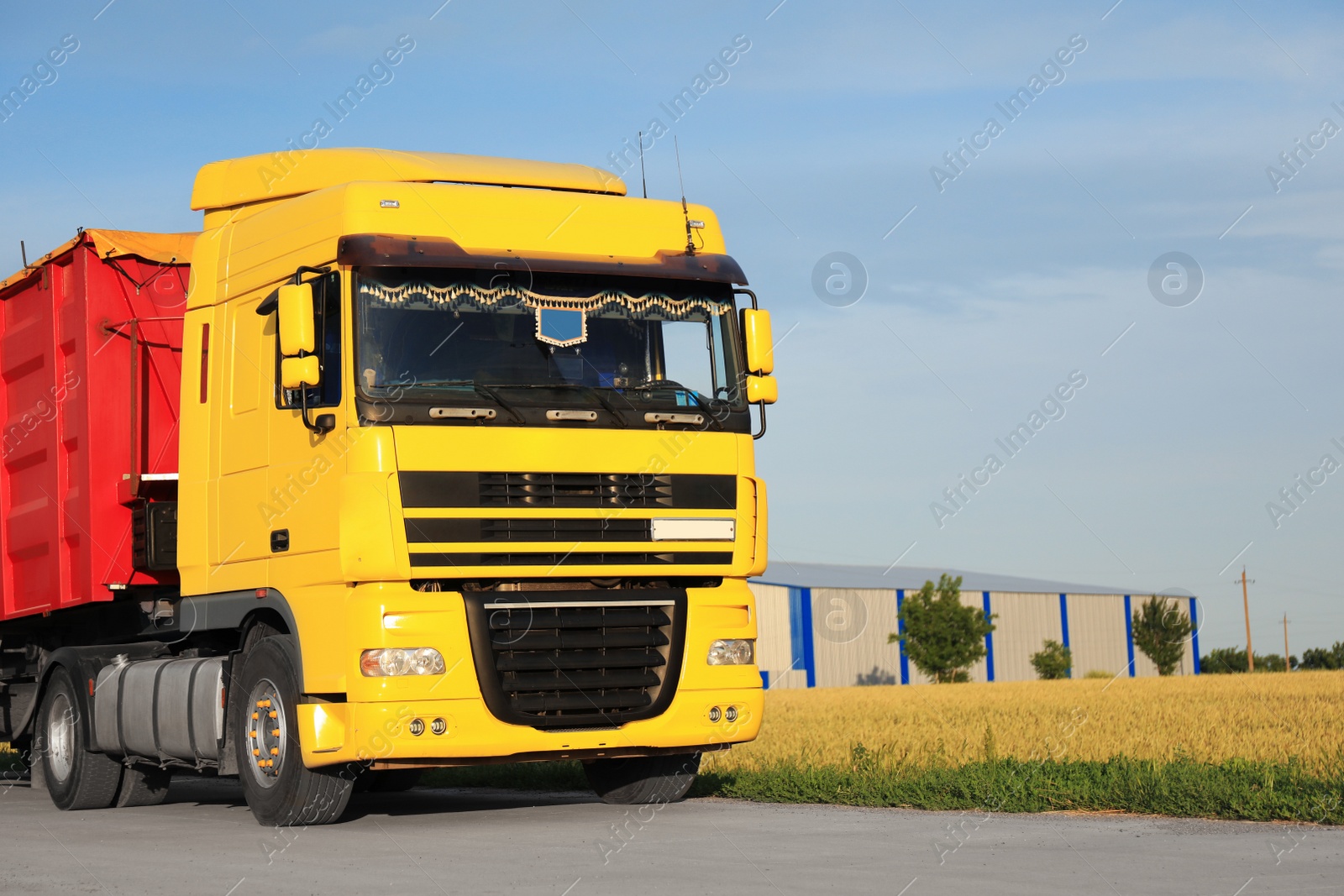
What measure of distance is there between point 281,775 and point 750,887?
3973 mm

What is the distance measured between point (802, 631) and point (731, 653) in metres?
61.0

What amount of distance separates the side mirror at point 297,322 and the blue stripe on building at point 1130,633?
75.0 meters

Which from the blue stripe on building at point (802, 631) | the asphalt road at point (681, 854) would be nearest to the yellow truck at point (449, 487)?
the asphalt road at point (681, 854)

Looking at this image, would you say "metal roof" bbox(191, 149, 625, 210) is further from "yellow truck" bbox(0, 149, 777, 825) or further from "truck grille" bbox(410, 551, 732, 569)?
"truck grille" bbox(410, 551, 732, 569)

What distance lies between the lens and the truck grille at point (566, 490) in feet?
29.6

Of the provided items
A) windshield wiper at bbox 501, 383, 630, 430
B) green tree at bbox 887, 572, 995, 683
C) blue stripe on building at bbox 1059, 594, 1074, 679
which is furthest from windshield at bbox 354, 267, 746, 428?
blue stripe on building at bbox 1059, 594, 1074, 679

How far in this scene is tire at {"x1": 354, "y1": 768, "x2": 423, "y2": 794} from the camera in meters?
13.1

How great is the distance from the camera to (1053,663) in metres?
68.8

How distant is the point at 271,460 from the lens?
9.83 metres

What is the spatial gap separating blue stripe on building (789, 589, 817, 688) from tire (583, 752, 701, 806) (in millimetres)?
58464

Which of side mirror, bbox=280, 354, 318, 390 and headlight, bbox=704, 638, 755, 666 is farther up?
side mirror, bbox=280, 354, 318, 390

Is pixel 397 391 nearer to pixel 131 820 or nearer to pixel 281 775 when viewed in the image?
pixel 281 775

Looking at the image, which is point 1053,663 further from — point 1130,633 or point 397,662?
point 397,662

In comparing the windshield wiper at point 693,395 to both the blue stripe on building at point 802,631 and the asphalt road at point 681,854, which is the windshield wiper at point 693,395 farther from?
the blue stripe on building at point 802,631
